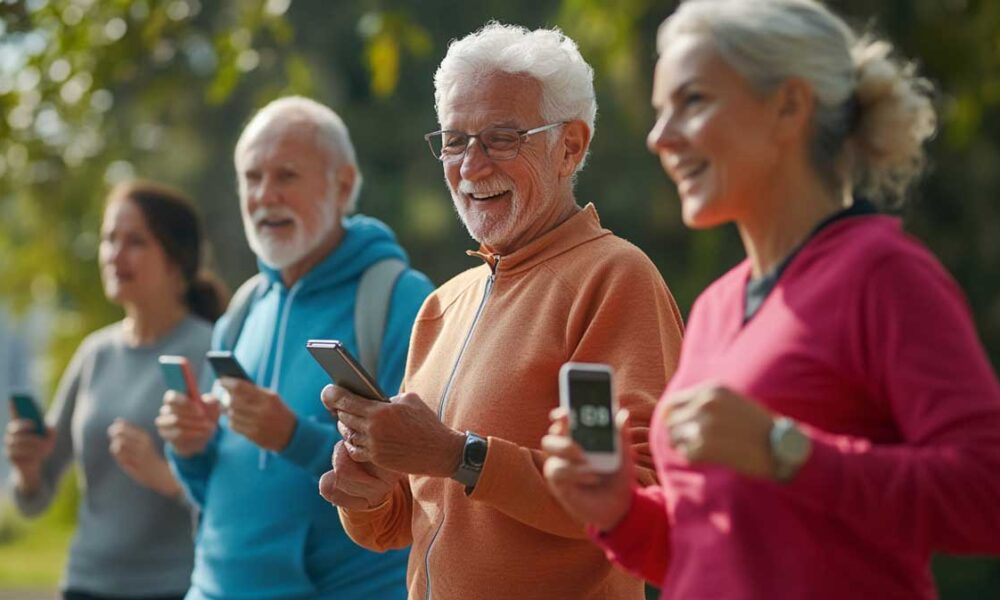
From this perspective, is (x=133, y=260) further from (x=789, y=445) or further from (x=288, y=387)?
(x=789, y=445)

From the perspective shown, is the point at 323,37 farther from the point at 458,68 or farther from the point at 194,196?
the point at 458,68

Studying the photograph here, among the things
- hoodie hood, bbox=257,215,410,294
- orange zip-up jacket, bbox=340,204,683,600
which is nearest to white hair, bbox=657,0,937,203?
orange zip-up jacket, bbox=340,204,683,600

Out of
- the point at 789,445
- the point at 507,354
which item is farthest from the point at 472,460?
the point at 789,445

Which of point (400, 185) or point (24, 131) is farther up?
point (24, 131)

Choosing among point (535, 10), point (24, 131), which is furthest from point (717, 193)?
point (535, 10)

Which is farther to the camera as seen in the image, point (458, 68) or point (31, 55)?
point (31, 55)

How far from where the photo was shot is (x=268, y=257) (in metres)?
4.39

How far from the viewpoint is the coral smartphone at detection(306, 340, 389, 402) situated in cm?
293

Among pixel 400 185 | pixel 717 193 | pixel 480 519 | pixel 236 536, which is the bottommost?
pixel 400 185

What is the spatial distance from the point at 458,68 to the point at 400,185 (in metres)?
10.4

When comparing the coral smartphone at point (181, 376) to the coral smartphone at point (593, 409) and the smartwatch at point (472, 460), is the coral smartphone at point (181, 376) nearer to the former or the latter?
the smartwatch at point (472, 460)

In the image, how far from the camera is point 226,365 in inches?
157

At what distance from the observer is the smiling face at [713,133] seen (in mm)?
2209

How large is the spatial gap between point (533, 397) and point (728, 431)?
106cm
